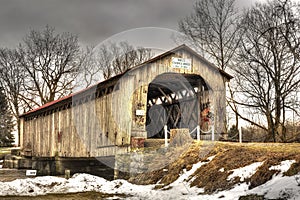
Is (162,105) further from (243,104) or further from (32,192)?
(32,192)

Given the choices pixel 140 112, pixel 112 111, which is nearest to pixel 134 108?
pixel 140 112

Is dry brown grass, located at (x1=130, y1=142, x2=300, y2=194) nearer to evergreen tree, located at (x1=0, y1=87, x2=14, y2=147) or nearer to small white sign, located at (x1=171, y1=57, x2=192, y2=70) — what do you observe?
small white sign, located at (x1=171, y1=57, x2=192, y2=70)

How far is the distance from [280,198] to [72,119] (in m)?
13.4

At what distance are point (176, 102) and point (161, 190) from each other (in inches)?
437

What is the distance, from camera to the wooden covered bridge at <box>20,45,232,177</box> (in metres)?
15.6

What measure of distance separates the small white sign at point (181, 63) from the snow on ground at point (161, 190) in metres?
5.74

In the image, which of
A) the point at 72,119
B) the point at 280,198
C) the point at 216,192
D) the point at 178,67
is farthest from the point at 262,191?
the point at 72,119

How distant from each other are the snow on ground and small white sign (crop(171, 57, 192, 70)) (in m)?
5.74

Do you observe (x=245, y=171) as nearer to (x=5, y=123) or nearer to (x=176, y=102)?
(x=176, y=102)

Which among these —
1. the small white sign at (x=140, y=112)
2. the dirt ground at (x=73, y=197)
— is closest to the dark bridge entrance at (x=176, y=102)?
the small white sign at (x=140, y=112)

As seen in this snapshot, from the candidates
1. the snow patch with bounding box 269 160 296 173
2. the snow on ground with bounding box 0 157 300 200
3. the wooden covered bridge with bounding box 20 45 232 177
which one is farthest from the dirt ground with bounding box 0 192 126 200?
the snow patch with bounding box 269 160 296 173

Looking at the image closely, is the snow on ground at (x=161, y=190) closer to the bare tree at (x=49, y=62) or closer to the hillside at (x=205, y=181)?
the hillside at (x=205, y=181)

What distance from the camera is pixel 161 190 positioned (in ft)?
36.0

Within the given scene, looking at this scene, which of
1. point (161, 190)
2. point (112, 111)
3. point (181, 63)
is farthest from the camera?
point (181, 63)
